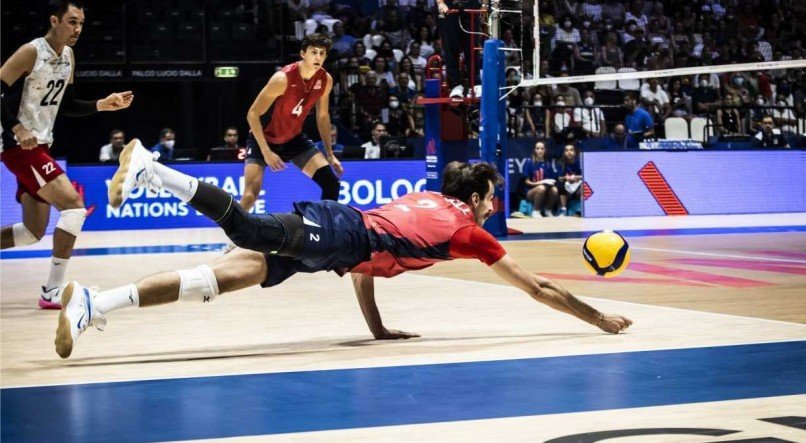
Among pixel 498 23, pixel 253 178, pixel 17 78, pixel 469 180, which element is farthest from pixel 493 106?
pixel 469 180

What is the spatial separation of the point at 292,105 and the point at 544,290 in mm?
4810

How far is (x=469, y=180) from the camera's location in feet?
22.3

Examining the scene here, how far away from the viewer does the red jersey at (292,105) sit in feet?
35.4

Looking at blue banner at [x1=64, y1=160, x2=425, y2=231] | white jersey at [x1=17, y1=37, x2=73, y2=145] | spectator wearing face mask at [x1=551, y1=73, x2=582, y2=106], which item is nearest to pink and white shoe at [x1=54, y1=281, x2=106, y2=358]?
white jersey at [x1=17, y1=37, x2=73, y2=145]

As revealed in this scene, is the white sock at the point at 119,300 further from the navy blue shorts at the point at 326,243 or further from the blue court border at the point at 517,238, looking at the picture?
the blue court border at the point at 517,238

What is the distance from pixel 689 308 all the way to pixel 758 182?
1315 cm

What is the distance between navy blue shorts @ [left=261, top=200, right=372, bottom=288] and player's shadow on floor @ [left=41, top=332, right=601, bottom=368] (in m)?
0.47

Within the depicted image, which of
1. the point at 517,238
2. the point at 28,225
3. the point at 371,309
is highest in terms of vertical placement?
the point at 28,225

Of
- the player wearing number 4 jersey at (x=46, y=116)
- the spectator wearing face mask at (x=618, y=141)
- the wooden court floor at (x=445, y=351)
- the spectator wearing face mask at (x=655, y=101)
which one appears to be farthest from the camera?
the spectator wearing face mask at (x=655, y=101)

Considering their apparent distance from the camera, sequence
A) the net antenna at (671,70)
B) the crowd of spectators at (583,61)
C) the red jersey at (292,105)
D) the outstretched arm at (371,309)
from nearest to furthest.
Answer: the outstretched arm at (371,309) < the red jersey at (292,105) < the net antenna at (671,70) < the crowd of spectators at (583,61)

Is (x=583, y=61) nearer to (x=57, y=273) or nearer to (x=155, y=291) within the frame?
(x=57, y=273)

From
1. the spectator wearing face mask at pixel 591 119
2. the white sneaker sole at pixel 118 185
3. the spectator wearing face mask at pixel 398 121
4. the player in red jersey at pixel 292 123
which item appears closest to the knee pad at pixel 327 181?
the player in red jersey at pixel 292 123

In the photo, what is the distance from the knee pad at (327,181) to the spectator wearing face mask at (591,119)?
38.5 feet

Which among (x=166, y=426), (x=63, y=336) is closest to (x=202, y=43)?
(x=63, y=336)
